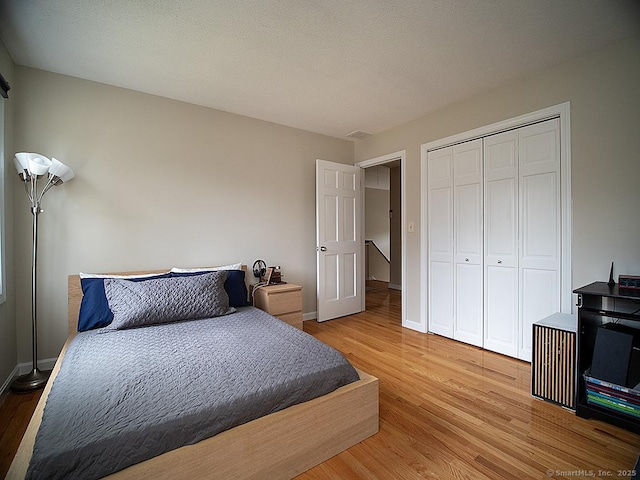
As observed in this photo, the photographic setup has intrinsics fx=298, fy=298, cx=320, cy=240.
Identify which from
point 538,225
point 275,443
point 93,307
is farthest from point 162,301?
point 538,225

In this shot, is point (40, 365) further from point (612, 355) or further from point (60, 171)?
point (612, 355)

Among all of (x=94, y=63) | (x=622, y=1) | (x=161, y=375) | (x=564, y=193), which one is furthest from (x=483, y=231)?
(x=94, y=63)

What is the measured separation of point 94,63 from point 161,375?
2.51m

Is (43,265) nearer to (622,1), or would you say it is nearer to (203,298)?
(203,298)

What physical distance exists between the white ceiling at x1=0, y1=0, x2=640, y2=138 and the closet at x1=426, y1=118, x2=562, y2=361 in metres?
0.68

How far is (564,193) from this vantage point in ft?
7.98

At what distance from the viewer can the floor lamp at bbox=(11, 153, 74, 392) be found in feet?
7.12

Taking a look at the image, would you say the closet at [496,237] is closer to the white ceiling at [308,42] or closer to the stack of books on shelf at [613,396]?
the white ceiling at [308,42]

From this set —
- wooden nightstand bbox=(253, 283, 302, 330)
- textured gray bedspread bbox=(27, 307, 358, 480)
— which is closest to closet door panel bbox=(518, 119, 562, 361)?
textured gray bedspread bbox=(27, 307, 358, 480)

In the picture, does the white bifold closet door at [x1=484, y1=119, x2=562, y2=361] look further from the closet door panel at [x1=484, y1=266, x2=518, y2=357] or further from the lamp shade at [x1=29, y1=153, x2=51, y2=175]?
the lamp shade at [x1=29, y1=153, x2=51, y2=175]

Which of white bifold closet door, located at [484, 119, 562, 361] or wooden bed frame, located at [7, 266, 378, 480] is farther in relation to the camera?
white bifold closet door, located at [484, 119, 562, 361]

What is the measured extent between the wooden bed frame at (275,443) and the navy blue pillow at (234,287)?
4.72ft

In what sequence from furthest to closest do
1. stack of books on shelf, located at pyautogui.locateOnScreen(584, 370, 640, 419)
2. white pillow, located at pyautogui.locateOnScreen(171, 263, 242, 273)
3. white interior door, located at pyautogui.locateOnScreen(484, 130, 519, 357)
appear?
white pillow, located at pyautogui.locateOnScreen(171, 263, 242, 273) → white interior door, located at pyautogui.locateOnScreen(484, 130, 519, 357) → stack of books on shelf, located at pyautogui.locateOnScreen(584, 370, 640, 419)

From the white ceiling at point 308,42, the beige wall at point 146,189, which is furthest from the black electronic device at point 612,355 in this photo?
the beige wall at point 146,189
